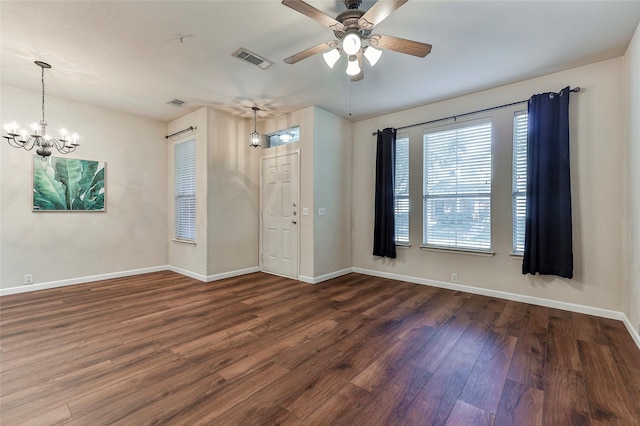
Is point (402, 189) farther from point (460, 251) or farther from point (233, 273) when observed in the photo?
point (233, 273)

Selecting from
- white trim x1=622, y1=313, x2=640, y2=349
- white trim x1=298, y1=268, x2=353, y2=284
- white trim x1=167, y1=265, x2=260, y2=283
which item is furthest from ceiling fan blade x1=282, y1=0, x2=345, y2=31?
white trim x1=167, y1=265, x2=260, y2=283

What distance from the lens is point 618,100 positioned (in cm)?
312

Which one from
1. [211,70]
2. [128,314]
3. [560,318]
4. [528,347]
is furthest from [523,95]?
[128,314]

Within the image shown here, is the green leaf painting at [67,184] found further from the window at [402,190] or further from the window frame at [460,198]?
the window frame at [460,198]

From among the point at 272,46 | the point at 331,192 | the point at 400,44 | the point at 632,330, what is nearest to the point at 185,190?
the point at 331,192

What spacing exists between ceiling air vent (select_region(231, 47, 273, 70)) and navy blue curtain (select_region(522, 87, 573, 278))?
3.33 m

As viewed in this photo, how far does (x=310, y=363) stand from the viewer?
2236mm

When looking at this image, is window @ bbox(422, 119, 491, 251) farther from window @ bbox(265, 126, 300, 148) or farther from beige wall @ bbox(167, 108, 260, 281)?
beige wall @ bbox(167, 108, 260, 281)

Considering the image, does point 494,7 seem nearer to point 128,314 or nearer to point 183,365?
point 183,365

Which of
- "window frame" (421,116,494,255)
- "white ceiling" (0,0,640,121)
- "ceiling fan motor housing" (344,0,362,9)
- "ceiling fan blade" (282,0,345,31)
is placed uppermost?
"white ceiling" (0,0,640,121)

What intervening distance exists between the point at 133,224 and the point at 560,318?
259 inches

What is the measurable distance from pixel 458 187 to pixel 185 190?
15.6ft

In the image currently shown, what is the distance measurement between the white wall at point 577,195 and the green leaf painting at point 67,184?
534cm

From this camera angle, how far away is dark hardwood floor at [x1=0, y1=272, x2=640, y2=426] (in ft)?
5.61
